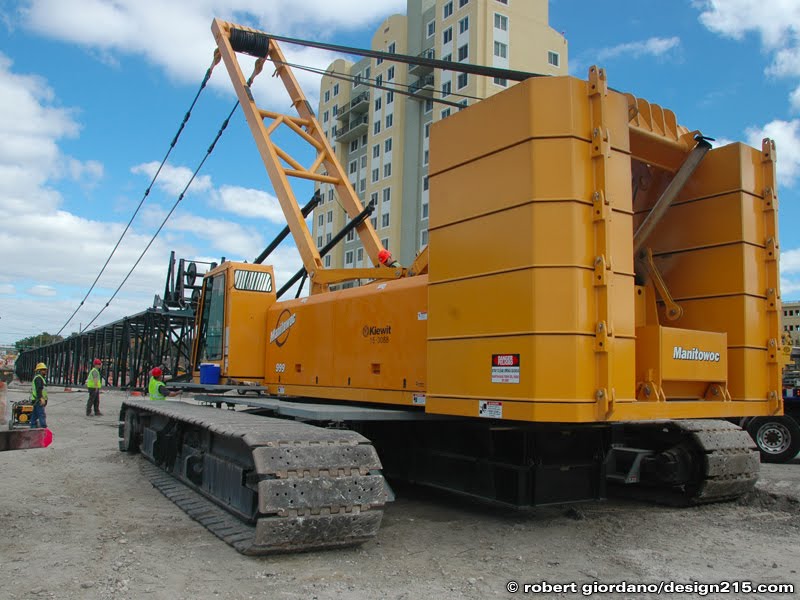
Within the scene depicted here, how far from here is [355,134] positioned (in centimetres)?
6719

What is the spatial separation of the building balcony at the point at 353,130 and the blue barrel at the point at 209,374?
189 feet

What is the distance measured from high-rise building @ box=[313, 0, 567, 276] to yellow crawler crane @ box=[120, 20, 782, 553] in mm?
38601

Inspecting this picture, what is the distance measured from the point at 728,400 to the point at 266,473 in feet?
13.8

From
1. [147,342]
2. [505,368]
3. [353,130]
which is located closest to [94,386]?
[147,342]

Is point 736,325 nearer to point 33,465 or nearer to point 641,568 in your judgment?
point 641,568


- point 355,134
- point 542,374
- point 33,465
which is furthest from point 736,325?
point 355,134

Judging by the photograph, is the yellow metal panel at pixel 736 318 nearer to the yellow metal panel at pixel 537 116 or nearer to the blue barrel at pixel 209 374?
the yellow metal panel at pixel 537 116

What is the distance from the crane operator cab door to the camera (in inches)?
376

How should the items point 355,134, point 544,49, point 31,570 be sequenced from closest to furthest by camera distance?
point 31,570
point 544,49
point 355,134

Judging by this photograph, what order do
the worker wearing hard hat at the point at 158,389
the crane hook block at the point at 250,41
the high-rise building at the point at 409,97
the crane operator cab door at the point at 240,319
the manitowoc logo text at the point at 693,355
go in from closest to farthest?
1. the manitowoc logo text at the point at 693,355
2. the crane operator cab door at the point at 240,319
3. the crane hook block at the point at 250,41
4. the worker wearing hard hat at the point at 158,389
5. the high-rise building at the point at 409,97

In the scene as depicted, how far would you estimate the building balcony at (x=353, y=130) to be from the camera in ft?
214

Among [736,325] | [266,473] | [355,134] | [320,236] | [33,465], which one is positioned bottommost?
[33,465]

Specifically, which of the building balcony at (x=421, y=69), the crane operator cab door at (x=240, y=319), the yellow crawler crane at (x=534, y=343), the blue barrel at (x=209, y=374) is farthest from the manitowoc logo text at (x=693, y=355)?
the building balcony at (x=421, y=69)

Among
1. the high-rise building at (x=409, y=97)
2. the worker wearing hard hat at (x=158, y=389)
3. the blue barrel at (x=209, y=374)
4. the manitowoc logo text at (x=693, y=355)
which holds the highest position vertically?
the high-rise building at (x=409, y=97)
